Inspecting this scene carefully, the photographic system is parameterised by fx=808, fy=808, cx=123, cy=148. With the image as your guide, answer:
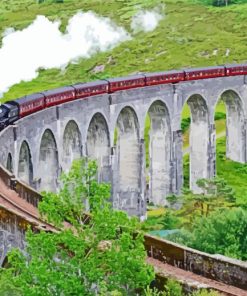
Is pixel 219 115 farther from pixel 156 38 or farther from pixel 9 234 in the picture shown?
pixel 9 234

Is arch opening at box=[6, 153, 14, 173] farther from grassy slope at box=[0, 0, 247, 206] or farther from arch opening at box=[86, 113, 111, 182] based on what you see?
grassy slope at box=[0, 0, 247, 206]

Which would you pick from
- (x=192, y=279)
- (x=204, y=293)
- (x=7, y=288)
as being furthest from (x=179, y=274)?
(x=7, y=288)

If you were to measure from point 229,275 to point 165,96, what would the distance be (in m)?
30.2

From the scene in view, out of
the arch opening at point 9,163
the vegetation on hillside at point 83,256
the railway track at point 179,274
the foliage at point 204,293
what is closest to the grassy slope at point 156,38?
the arch opening at point 9,163

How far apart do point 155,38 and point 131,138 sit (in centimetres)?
5035

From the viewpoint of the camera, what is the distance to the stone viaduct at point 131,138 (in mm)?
40156

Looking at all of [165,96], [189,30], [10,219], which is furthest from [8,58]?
[189,30]

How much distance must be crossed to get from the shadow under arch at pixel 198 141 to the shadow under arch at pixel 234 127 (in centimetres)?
435

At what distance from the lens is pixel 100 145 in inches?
1861

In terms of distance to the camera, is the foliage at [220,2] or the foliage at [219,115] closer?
the foliage at [219,115]

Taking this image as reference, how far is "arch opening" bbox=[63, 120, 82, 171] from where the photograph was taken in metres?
44.5

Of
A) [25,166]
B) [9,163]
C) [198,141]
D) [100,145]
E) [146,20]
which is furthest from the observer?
[146,20]

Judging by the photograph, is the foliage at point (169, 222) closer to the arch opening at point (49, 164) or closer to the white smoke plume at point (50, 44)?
the arch opening at point (49, 164)

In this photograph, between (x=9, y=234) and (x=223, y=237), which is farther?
(x=223, y=237)
